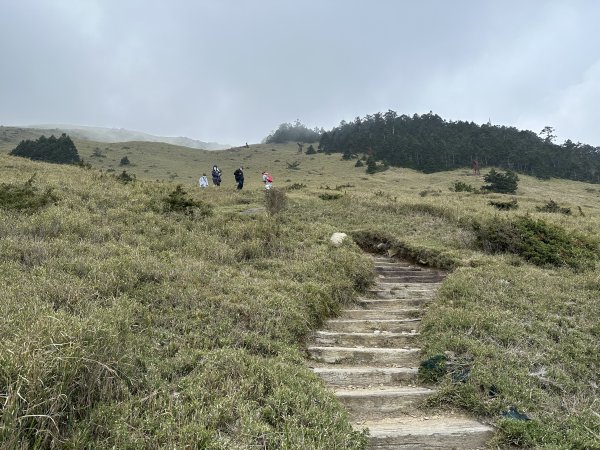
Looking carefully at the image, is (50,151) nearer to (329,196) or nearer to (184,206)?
(329,196)

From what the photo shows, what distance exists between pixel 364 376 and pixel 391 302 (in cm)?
349

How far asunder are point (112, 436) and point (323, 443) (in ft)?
6.12

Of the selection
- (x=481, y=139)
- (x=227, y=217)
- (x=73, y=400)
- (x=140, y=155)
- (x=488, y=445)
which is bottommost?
(x=488, y=445)

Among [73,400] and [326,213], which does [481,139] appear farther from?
[73,400]

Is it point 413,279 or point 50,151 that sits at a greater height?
point 50,151

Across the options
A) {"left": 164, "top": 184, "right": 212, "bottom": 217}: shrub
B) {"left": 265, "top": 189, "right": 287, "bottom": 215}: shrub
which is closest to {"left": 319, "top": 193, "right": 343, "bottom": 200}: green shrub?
{"left": 265, "top": 189, "right": 287, "bottom": 215}: shrub

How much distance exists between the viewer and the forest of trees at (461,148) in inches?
2790

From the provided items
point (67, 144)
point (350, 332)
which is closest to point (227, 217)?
point (350, 332)

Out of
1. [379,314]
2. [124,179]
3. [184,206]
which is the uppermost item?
[124,179]

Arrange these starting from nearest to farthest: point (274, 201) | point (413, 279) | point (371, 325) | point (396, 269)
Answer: point (371, 325) < point (413, 279) < point (396, 269) < point (274, 201)

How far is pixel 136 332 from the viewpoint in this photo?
5.57 m

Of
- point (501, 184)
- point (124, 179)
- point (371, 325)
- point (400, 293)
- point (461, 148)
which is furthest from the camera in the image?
point (461, 148)

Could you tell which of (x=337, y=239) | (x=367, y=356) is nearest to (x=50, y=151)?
(x=337, y=239)

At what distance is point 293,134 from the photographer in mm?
133625
